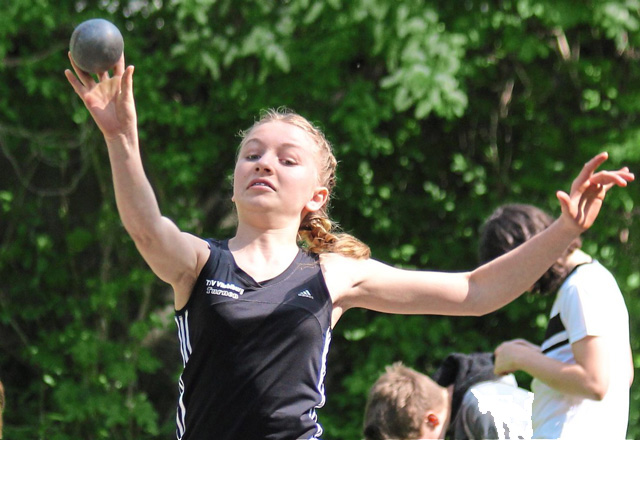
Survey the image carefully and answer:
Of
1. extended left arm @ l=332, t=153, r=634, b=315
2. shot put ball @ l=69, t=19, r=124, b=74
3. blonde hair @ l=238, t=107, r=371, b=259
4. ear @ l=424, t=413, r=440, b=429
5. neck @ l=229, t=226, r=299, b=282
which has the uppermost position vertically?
shot put ball @ l=69, t=19, r=124, b=74

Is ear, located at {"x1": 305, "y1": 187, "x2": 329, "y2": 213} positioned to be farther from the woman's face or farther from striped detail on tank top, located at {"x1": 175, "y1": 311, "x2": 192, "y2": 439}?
striped detail on tank top, located at {"x1": 175, "y1": 311, "x2": 192, "y2": 439}

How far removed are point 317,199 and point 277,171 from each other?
22 centimetres

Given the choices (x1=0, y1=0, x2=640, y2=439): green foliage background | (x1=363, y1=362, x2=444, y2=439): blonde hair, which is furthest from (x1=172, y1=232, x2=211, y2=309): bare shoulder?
(x1=0, y1=0, x2=640, y2=439): green foliage background

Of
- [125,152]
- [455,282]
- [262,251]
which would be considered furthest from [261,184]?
[455,282]

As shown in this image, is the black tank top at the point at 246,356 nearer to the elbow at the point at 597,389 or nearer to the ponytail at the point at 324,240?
the ponytail at the point at 324,240

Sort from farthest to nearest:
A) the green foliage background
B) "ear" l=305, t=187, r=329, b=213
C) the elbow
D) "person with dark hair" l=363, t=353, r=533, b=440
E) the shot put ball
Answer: the green foliage background, "person with dark hair" l=363, t=353, r=533, b=440, the elbow, "ear" l=305, t=187, r=329, b=213, the shot put ball

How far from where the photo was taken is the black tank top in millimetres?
1965

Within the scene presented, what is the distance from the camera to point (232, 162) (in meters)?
5.64

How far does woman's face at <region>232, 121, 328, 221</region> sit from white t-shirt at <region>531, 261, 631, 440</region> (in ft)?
3.33

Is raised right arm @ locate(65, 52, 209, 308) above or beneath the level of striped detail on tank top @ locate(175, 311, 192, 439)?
above
